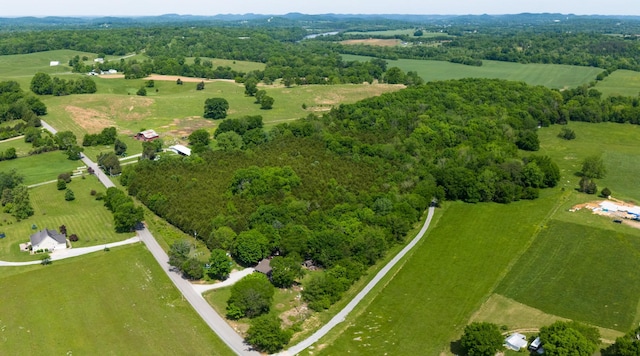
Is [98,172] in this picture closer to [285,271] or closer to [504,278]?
[285,271]

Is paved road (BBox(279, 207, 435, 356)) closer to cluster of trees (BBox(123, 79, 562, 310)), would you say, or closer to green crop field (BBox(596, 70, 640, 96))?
cluster of trees (BBox(123, 79, 562, 310))

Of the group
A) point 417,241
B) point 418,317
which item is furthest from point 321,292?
point 417,241

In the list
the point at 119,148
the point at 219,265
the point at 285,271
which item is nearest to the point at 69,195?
the point at 119,148

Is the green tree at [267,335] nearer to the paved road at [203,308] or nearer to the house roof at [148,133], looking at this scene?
the paved road at [203,308]

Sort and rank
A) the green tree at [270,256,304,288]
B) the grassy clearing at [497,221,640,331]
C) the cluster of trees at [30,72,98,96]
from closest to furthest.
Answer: the grassy clearing at [497,221,640,331] < the green tree at [270,256,304,288] < the cluster of trees at [30,72,98,96]

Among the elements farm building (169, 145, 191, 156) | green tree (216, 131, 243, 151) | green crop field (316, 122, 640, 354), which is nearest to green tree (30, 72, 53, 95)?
farm building (169, 145, 191, 156)

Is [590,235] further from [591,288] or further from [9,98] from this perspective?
[9,98]
